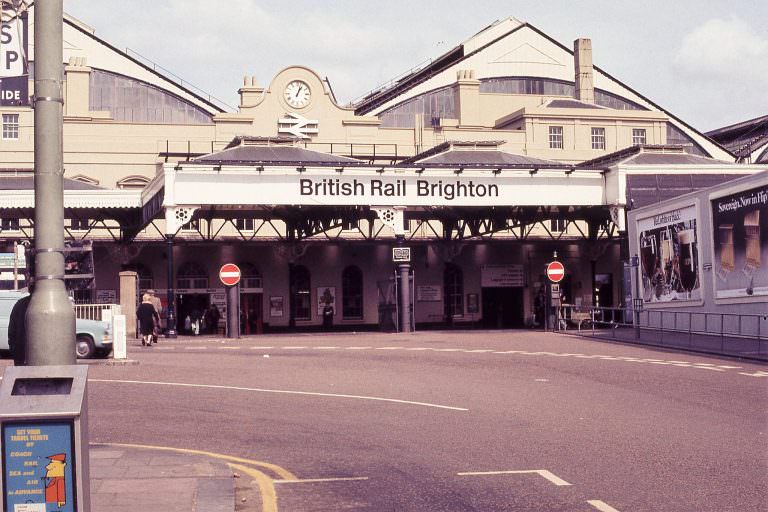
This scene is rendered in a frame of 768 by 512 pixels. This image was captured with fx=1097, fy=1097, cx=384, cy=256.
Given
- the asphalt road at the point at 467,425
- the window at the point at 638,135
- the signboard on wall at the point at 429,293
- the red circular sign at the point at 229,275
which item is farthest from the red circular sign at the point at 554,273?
the window at the point at 638,135

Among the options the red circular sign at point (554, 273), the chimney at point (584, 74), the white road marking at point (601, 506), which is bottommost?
the white road marking at point (601, 506)

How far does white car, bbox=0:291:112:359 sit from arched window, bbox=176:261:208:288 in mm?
28574

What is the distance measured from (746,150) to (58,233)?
252ft

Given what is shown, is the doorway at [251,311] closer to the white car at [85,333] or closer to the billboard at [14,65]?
the billboard at [14,65]

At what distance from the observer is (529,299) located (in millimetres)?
60844

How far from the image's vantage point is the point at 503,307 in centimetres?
6131

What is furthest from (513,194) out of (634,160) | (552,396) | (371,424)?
(371,424)

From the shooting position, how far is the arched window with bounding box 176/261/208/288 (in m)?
56.0

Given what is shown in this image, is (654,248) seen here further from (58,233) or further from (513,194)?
(58,233)

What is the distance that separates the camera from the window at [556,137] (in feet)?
221

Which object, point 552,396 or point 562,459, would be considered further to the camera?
point 552,396

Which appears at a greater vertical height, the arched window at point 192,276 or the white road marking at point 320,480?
the arched window at point 192,276

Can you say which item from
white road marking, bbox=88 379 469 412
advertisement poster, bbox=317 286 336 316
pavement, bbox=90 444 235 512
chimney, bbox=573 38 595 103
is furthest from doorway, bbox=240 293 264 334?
pavement, bbox=90 444 235 512

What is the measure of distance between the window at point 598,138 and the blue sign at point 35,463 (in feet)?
211
